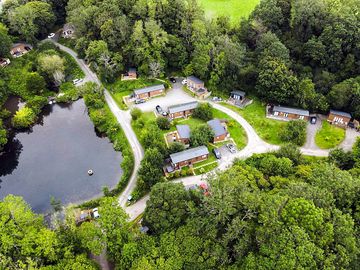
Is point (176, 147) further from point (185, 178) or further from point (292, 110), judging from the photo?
point (292, 110)

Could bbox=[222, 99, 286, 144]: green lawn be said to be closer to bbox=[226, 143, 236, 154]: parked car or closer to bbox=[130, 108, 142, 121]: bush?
bbox=[226, 143, 236, 154]: parked car

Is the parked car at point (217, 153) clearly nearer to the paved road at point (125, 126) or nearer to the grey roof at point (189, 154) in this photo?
the grey roof at point (189, 154)

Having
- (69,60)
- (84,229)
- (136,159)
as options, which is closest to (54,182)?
(136,159)

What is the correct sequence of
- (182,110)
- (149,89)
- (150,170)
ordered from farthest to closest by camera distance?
(149,89) → (182,110) → (150,170)

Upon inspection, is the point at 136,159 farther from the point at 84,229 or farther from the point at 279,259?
the point at 279,259

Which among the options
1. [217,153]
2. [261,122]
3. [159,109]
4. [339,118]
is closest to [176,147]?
[217,153]

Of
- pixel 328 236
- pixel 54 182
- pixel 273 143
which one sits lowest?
pixel 54 182
